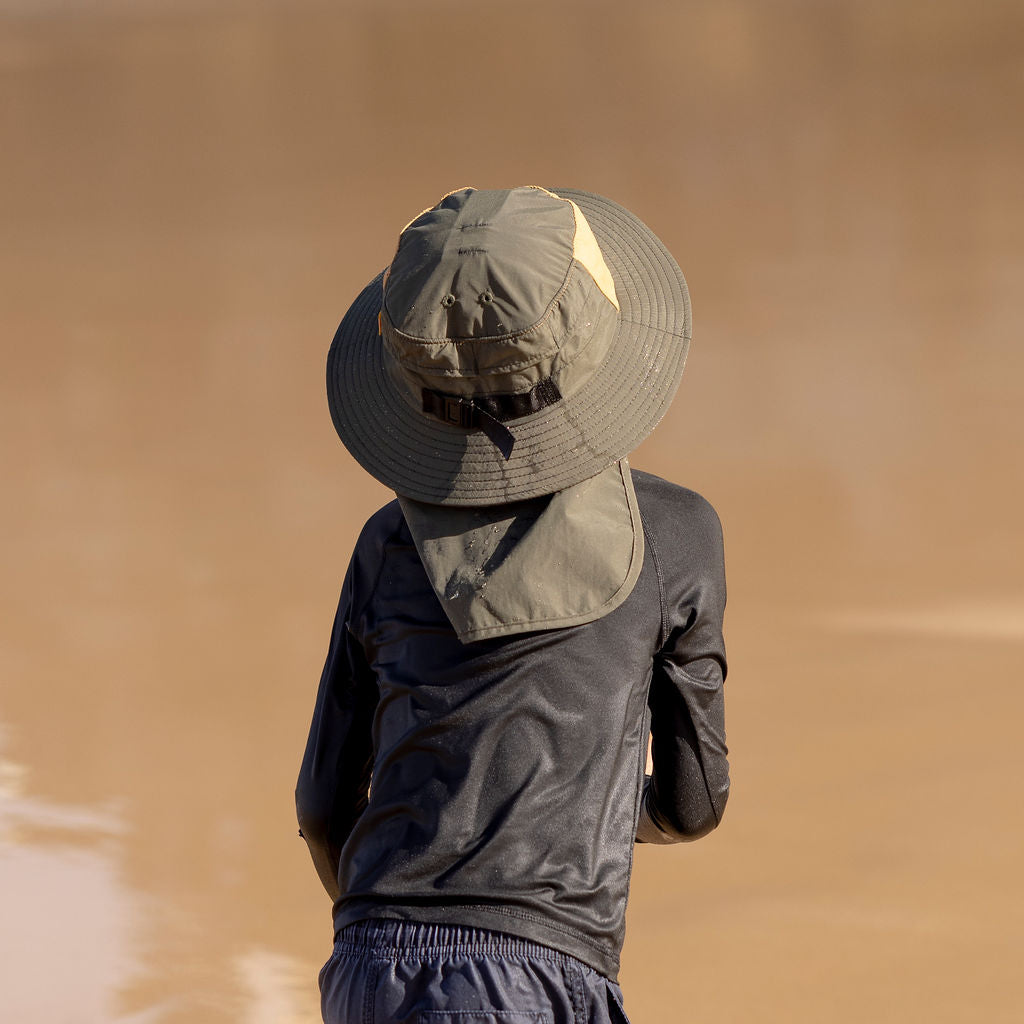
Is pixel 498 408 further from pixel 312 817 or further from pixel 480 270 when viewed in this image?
pixel 312 817

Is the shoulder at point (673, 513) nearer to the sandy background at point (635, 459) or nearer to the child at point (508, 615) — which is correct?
the child at point (508, 615)

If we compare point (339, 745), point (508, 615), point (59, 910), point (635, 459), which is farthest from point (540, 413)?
point (635, 459)

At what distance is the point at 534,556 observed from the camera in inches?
35.3

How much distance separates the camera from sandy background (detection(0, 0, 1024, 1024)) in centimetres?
264

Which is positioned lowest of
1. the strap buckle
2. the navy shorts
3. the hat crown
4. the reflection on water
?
the reflection on water

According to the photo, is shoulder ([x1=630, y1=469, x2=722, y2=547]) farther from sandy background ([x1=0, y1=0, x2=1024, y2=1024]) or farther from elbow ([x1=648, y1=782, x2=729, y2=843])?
sandy background ([x1=0, y1=0, x2=1024, y2=1024])

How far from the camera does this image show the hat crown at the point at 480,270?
2.92ft

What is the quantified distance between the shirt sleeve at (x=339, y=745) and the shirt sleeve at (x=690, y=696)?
209mm

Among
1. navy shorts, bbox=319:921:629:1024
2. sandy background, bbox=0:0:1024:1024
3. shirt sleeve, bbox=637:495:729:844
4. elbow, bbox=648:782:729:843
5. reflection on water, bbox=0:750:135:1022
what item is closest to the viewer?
navy shorts, bbox=319:921:629:1024

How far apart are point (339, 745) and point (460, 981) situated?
231 millimetres

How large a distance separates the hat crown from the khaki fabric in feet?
0.39

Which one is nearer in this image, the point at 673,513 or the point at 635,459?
the point at 673,513

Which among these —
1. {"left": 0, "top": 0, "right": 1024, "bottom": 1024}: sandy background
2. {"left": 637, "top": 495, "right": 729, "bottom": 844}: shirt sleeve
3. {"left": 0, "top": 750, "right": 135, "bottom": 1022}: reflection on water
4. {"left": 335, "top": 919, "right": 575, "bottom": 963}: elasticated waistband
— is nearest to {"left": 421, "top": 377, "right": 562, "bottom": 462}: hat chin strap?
{"left": 637, "top": 495, "right": 729, "bottom": 844}: shirt sleeve

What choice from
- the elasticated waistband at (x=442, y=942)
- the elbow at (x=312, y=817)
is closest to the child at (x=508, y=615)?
the elasticated waistband at (x=442, y=942)
